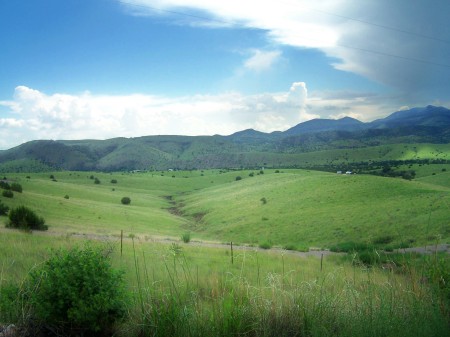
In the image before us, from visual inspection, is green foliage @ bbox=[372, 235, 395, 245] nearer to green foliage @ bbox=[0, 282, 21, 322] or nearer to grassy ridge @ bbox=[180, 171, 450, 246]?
grassy ridge @ bbox=[180, 171, 450, 246]

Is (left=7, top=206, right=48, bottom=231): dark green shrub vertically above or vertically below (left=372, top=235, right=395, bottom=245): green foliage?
above

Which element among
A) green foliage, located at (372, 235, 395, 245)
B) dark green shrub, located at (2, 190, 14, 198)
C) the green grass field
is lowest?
green foliage, located at (372, 235, 395, 245)

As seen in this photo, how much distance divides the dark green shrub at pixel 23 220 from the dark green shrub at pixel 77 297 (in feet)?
73.6

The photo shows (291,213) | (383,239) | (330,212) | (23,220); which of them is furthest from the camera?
(291,213)

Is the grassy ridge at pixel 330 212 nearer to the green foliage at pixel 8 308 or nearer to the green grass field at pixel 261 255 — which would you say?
the green grass field at pixel 261 255

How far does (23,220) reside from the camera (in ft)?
88.4

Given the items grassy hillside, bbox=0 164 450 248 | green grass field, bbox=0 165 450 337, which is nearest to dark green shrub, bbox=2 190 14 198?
grassy hillside, bbox=0 164 450 248

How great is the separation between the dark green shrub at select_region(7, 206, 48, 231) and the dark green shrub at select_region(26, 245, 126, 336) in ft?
73.6

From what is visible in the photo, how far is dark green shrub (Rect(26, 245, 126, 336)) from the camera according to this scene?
5.95 metres

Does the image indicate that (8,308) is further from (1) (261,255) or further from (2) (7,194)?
(2) (7,194)

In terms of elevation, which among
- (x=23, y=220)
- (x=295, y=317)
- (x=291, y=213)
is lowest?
(x=291, y=213)

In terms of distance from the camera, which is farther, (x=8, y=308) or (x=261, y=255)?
(x=261, y=255)

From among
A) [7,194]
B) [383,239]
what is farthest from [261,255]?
[7,194]

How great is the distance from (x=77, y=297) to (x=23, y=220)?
80.9ft
